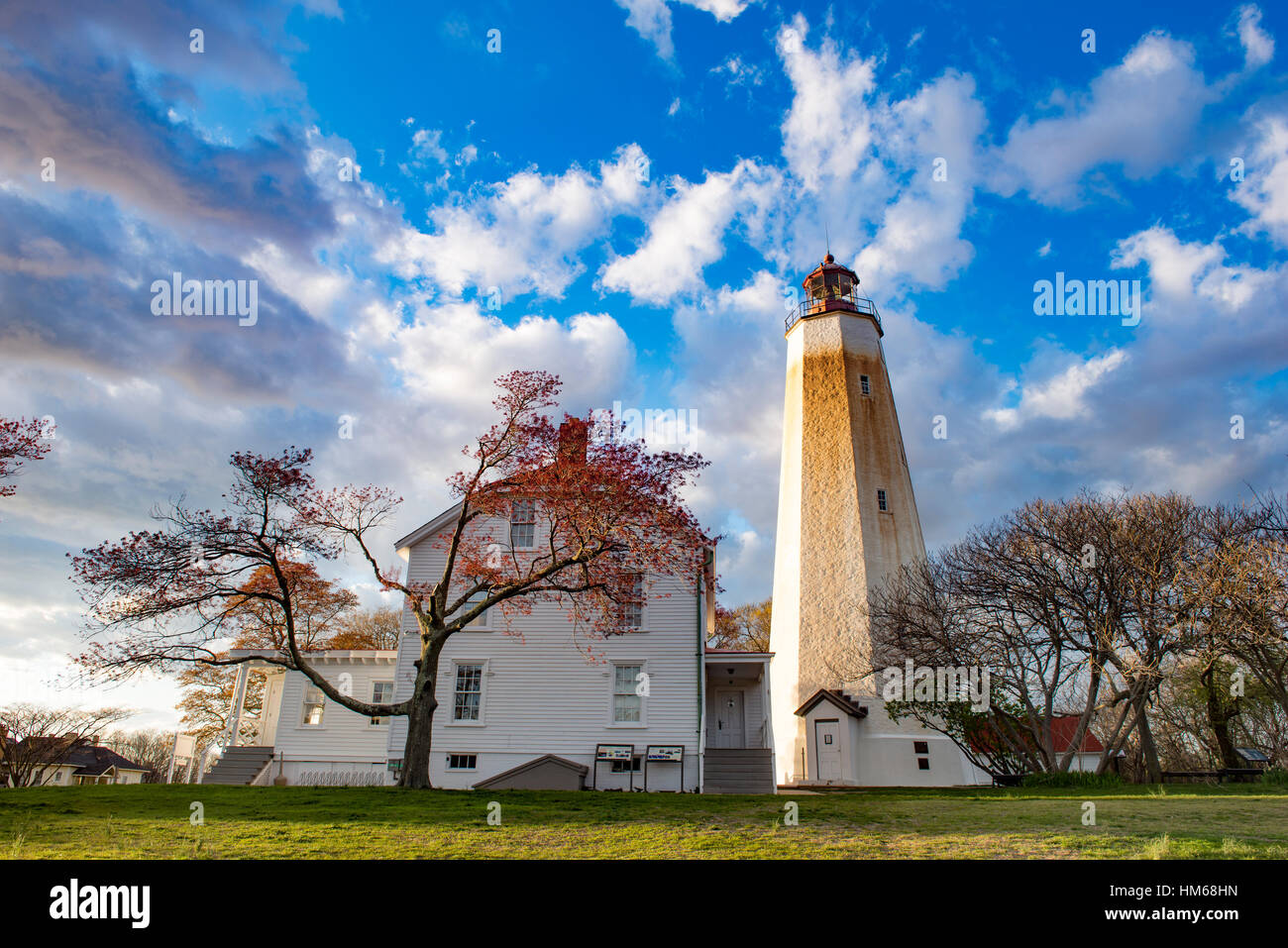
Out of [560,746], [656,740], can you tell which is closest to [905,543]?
[656,740]

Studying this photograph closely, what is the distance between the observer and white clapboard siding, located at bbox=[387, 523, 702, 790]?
2062 centimetres

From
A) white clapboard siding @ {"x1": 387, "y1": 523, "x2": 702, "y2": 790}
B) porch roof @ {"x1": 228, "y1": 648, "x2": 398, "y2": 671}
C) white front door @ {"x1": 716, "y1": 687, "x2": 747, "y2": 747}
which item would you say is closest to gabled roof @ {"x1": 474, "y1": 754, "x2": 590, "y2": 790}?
white clapboard siding @ {"x1": 387, "y1": 523, "x2": 702, "y2": 790}

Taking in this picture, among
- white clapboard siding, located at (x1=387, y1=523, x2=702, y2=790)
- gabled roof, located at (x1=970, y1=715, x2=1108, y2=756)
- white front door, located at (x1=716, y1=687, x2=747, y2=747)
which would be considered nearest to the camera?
white clapboard siding, located at (x1=387, y1=523, x2=702, y2=790)

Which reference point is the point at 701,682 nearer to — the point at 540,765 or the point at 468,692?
the point at 540,765

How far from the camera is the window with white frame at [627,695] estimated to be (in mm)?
20891

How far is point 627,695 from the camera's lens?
21.1 m

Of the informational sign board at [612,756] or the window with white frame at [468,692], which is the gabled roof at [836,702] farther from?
the window with white frame at [468,692]

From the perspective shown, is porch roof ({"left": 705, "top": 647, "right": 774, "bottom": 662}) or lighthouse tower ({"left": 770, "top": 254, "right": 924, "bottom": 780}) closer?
porch roof ({"left": 705, "top": 647, "right": 774, "bottom": 662})

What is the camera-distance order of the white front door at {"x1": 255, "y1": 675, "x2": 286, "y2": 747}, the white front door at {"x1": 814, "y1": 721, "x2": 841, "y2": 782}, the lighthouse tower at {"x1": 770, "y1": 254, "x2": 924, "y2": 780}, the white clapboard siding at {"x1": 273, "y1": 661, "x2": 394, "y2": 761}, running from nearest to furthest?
1. the white clapboard siding at {"x1": 273, "y1": 661, "x2": 394, "y2": 761}
2. the white front door at {"x1": 255, "y1": 675, "x2": 286, "y2": 747}
3. the white front door at {"x1": 814, "y1": 721, "x2": 841, "y2": 782}
4. the lighthouse tower at {"x1": 770, "y1": 254, "x2": 924, "y2": 780}

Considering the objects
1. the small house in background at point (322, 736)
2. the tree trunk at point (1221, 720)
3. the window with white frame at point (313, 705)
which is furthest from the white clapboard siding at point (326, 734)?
the tree trunk at point (1221, 720)

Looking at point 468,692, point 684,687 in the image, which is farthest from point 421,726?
point 684,687

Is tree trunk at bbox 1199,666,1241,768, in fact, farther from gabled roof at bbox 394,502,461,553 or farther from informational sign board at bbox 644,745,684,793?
gabled roof at bbox 394,502,461,553

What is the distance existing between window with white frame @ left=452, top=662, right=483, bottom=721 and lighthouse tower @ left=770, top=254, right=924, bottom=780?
43.0 ft
